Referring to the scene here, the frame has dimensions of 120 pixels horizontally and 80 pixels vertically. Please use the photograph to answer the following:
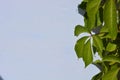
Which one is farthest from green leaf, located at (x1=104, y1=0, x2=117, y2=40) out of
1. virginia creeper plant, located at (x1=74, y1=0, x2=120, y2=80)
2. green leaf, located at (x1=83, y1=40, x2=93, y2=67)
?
green leaf, located at (x1=83, y1=40, x2=93, y2=67)

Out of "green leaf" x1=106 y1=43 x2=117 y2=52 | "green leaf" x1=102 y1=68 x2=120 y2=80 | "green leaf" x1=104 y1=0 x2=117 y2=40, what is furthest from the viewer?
"green leaf" x1=106 y1=43 x2=117 y2=52

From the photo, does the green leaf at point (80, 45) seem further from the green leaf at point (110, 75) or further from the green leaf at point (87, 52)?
the green leaf at point (110, 75)

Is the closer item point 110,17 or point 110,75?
point 110,17

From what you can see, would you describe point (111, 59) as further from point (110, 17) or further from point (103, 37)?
point (110, 17)


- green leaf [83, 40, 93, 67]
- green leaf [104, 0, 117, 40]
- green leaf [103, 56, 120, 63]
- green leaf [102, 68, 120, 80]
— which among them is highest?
green leaf [104, 0, 117, 40]

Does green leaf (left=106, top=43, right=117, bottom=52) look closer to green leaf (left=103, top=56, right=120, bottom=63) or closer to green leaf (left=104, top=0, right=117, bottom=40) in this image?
green leaf (left=103, top=56, right=120, bottom=63)

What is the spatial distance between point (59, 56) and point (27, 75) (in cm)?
20

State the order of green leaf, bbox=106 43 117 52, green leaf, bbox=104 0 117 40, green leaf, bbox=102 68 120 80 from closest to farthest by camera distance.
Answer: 1. green leaf, bbox=104 0 117 40
2. green leaf, bbox=102 68 120 80
3. green leaf, bbox=106 43 117 52

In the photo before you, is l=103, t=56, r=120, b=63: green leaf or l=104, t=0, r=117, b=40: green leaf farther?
l=103, t=56, r=120, b=63: green leaf

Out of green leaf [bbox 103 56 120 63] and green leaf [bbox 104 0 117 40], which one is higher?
green leaf [bbox 104 0 117 40]

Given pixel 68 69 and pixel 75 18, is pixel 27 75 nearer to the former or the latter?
pixel 68 69

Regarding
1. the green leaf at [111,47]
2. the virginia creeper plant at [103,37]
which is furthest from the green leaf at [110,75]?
the green leaf at [111,47]

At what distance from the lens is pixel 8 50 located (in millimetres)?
1781

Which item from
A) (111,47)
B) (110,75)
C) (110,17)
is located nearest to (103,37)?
(111,47)
